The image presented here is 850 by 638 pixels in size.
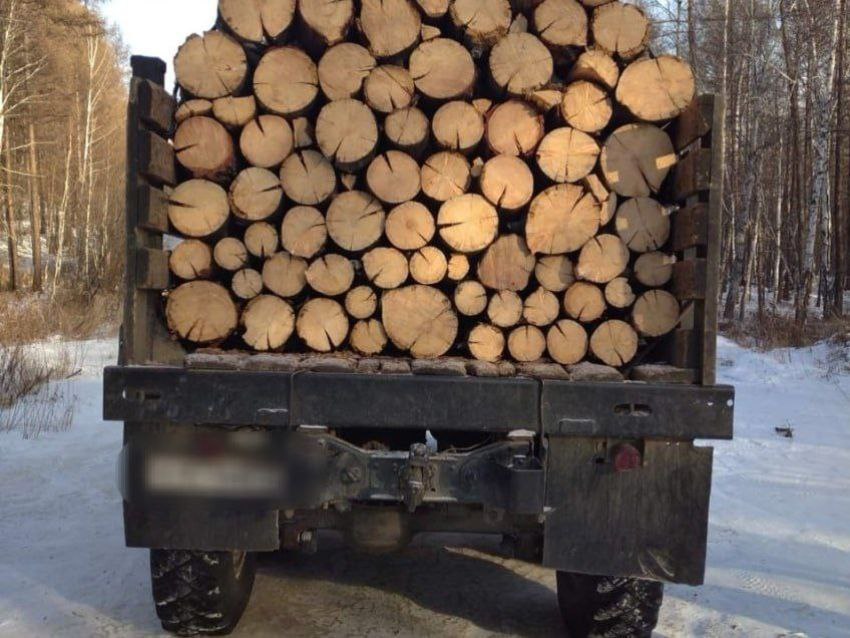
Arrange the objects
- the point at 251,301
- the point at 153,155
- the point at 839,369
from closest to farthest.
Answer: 1. the point at 153,155
2. the point at 251,301
3. the point at 839,369

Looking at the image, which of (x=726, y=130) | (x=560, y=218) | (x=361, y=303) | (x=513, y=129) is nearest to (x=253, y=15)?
(x=513, y=129)

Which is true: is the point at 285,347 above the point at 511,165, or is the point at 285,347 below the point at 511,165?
below

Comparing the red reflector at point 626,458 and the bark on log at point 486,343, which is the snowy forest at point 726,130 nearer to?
the bark on log at point 486,343

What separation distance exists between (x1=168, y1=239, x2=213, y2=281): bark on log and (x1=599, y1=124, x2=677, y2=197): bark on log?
5.92ft

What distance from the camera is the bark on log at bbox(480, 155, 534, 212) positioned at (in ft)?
10.9

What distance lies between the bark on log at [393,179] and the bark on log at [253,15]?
763mm

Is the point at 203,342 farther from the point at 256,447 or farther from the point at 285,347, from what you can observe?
the point at 256,447

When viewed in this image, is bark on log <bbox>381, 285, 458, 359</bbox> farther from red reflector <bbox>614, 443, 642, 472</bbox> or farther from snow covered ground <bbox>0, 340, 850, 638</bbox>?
snow covered ground <bbox>0, 340, 850, 638</bbox>

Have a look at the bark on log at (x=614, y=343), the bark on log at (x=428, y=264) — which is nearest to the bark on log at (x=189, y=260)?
the bark on log at (x=428, y=264)

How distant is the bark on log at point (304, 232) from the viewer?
11.0 ft

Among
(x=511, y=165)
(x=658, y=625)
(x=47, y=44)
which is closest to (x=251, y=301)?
(x=511, y=165)

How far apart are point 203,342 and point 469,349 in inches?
45.9

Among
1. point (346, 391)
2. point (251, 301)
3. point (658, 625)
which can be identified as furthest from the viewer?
point (658, 625)

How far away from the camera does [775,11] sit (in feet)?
74.4
